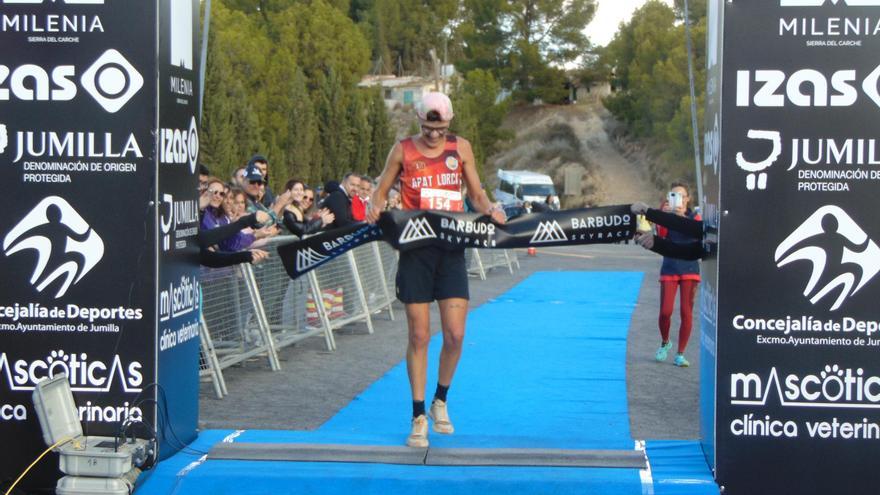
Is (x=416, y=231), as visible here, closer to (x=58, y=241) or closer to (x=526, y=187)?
(x=58, y=241)

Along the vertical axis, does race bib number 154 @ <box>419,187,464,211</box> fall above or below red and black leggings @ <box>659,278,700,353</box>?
above

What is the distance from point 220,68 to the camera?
107 ft

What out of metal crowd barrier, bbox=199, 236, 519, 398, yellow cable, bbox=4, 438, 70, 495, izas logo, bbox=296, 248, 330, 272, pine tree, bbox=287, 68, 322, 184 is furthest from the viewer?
pine tree, bbox=287, 68, 322, 184

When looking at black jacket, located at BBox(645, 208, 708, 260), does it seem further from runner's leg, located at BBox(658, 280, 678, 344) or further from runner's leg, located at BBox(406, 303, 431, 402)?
runner's leg, located at BBox(658, 280, 678, 344)

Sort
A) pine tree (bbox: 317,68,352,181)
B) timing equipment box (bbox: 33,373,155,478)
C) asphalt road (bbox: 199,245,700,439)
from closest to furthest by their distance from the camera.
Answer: timing equipment box (bbox: 33,373,155,478), asphalt road (bbox: 199,245,700,439), pine tree (bbox: 317,68,352,181)

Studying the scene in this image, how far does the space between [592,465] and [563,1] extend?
279 ft

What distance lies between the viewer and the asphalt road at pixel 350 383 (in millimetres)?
8641

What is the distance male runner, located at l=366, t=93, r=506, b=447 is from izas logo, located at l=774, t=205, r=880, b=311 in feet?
5.98

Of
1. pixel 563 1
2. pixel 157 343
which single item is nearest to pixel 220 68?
pixel 157 343

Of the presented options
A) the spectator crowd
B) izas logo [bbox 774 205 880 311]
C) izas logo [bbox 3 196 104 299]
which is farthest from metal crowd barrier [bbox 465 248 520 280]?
izas logo [bbox 774 205 880 311]

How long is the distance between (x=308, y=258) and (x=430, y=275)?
848mm

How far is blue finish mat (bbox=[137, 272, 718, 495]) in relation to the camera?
19.8 ft

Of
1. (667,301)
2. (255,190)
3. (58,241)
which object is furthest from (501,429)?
(255,190)

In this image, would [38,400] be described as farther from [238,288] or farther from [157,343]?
[238,288]
